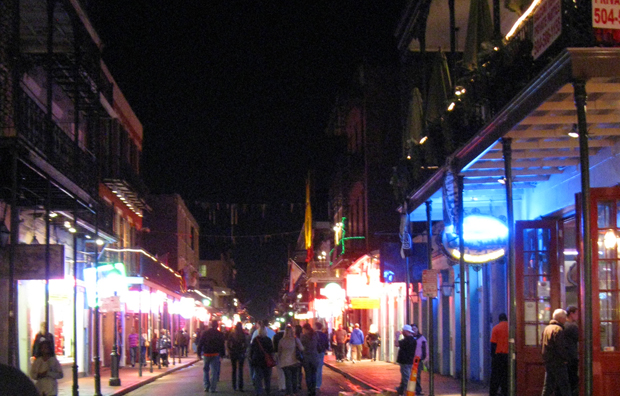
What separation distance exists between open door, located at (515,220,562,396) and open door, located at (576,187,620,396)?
7.65 ft

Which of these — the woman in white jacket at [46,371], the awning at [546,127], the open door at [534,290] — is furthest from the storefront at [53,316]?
the open door at [534,290]

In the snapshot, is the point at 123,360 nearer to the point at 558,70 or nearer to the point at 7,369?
the point at 558,70

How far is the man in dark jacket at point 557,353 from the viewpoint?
12.7m

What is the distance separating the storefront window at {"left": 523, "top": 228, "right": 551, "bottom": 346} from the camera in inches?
567

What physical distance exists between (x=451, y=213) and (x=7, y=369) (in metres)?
11.4

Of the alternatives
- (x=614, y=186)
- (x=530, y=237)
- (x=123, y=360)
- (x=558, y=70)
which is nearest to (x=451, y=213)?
(x=530, y=237)

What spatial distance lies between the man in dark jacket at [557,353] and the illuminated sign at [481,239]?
2.52 meters

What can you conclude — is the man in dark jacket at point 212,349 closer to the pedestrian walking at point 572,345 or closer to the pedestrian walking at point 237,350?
the pedestrian walking at point 237,350

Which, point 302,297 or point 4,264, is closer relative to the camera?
point 4,264

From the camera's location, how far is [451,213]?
15227mm

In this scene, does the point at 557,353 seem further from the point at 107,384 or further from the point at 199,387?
the point at 107,384

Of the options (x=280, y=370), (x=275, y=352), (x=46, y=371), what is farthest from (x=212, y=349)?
(x=46, y=371)

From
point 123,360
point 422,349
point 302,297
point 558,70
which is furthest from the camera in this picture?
point 302,297

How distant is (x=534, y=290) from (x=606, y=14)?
7.02 meters
